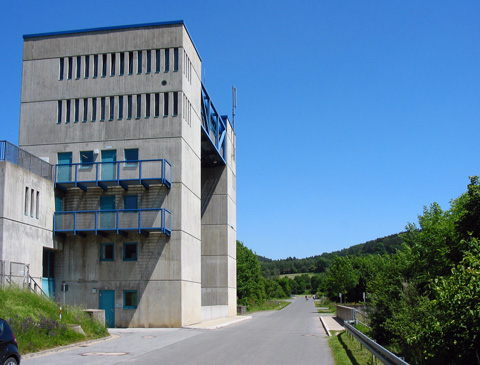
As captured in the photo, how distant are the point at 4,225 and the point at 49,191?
5793 millimetres

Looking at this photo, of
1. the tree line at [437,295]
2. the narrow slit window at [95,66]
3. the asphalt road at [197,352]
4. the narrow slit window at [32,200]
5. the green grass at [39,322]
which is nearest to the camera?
the tree line at [437,295]

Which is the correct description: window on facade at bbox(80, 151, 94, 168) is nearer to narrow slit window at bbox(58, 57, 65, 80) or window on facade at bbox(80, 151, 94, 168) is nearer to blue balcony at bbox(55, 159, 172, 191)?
blue balcony at bbox(55, 159, 172, 191)

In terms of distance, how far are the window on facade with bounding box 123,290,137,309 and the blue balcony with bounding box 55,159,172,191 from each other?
633 cm

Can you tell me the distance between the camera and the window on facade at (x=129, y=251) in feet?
110

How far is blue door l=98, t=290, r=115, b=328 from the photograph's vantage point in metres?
32.6

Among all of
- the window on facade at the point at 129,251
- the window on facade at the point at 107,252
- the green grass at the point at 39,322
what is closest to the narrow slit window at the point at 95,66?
the window on facade at the point at 107,252

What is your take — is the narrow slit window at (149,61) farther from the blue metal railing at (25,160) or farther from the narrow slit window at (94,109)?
the blue metal railing at (25,160)

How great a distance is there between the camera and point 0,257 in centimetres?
2666

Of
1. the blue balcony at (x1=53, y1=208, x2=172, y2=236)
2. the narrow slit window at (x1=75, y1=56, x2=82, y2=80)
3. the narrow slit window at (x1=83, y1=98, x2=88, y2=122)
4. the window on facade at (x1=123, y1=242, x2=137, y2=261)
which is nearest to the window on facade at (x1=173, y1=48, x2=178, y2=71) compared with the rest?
the narrow slit window at (x1=83, y1=98, x2=88, y2=122)

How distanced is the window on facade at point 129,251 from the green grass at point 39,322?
9.56m

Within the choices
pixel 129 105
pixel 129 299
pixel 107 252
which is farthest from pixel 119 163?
pixel 129 299

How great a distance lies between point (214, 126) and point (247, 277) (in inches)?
1382

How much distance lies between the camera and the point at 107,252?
33.8m

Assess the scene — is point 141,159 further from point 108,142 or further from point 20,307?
point 20,307
